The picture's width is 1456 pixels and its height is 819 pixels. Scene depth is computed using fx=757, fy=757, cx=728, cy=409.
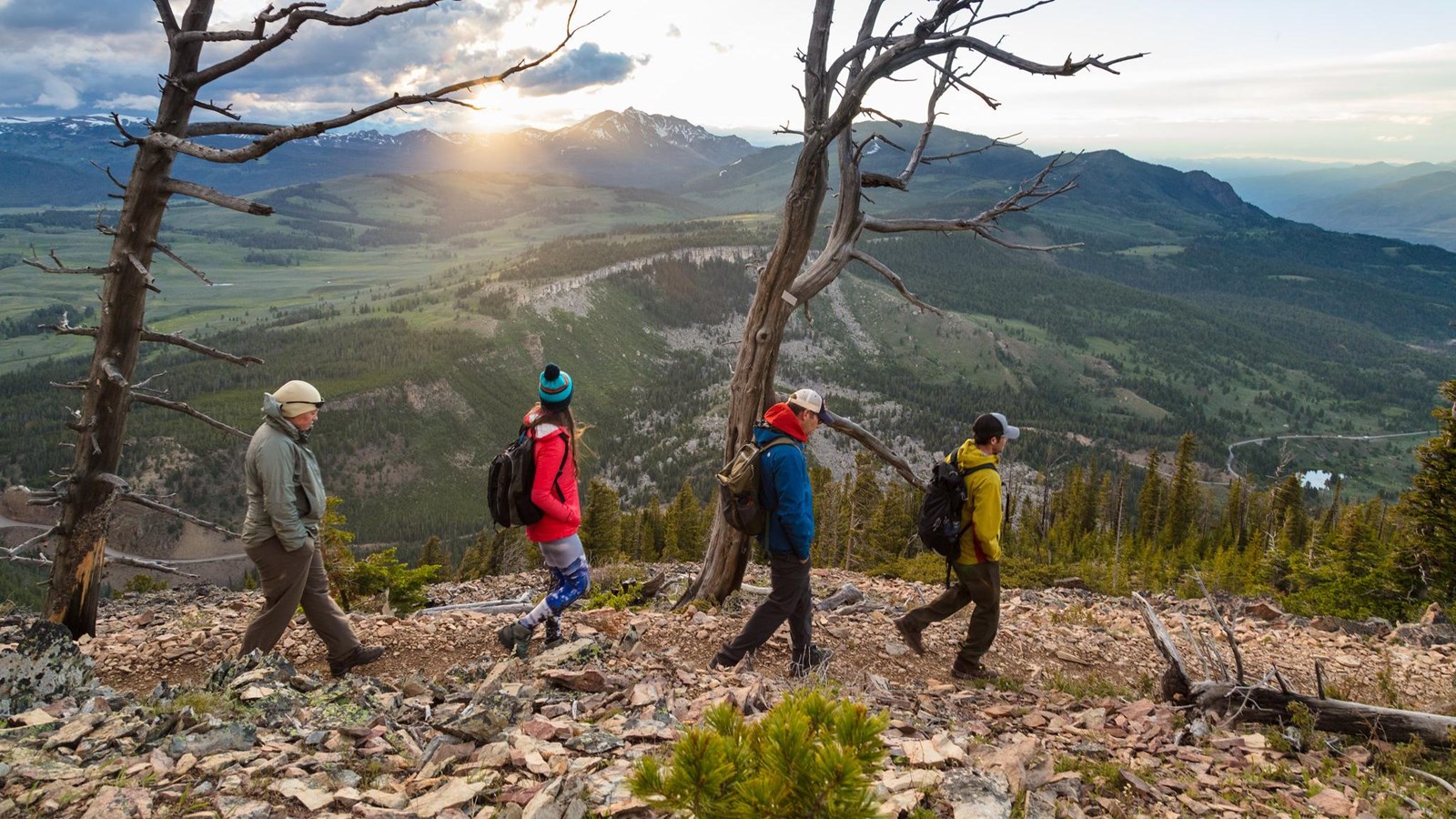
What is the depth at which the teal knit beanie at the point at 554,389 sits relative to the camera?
22.0ft

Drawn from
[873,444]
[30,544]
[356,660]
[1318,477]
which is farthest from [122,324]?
[1318,477]

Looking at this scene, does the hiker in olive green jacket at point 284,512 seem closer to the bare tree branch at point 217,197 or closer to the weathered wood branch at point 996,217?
the bare tree branch at point 217,197

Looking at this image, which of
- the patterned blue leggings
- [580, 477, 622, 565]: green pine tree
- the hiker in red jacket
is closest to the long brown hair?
the hiker in red jacket

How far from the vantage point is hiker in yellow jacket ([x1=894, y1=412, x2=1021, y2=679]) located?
7348 mm

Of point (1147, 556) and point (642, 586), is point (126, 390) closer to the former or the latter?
point (642, 586)

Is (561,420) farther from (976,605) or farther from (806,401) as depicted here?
(976,605)

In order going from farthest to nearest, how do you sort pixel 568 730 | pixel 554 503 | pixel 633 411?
pixel 633 411, pixel 554 503, pixel 568 730

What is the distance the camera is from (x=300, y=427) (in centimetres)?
657

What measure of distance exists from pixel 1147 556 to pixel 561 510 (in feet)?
157

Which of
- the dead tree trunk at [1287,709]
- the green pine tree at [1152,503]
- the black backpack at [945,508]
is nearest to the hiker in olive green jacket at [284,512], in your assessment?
the black backpack at [945,508]

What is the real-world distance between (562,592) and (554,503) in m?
1.02

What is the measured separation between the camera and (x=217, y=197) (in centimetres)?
609

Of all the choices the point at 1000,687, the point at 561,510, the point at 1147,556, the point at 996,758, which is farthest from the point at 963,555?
the point at 1147,556

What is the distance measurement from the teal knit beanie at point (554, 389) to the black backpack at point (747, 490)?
5.38 ft
